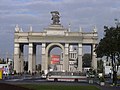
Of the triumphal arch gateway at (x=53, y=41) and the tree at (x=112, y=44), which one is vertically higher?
the triumphal arch gateway at (x=53, y=41)

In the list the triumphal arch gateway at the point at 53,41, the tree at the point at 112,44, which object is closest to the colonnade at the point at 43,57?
the triumphal arch gateway at the point at 53,41

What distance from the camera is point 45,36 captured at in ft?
596

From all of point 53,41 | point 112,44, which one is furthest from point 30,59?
point 112,44

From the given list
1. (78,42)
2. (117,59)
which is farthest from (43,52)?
(117,59)

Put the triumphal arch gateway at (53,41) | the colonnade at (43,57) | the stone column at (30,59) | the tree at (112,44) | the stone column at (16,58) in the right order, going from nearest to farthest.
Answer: the tree at (112,44)
the stone column at (16,58)
the stone column at (30,59)
the colonnade at (43,57)
the triumphal arch gateway at (53,41)

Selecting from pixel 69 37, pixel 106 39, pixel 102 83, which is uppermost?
pixel 69 37

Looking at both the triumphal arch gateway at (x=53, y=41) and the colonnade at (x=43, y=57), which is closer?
the colonnade at (x=43, y=57)

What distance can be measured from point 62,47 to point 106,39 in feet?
371

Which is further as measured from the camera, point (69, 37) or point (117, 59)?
point (69, 37)

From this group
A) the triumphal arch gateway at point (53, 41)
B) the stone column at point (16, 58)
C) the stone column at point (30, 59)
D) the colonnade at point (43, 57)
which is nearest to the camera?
the stone column at point (16, 58)

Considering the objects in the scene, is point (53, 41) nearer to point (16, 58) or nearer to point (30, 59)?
point (30, 59)

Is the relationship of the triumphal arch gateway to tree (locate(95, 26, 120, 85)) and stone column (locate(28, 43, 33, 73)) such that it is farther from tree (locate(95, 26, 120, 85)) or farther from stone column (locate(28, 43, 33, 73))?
tree (locate(95, 26, 120, 85))

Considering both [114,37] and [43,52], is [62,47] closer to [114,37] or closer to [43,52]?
[43,52]

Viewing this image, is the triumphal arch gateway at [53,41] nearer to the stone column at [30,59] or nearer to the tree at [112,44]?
the stone column at [30,59]
